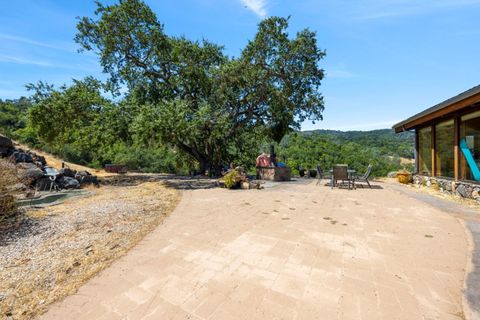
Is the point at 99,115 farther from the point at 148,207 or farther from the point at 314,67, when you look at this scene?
the point at 314,67

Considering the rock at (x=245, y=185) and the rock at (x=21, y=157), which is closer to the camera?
the rock at (x=21, y=157)

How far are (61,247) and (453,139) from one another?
1020 cm

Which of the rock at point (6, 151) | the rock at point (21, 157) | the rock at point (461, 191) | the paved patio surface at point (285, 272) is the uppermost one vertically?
the rock at point (6, 151)

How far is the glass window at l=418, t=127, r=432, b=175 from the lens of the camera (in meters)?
9.11

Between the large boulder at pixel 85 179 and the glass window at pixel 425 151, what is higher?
the glass window at pixel 425 151

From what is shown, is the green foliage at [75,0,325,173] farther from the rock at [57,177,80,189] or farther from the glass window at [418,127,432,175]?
the glass window at [418,127,432,175]

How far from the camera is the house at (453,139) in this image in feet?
21.0

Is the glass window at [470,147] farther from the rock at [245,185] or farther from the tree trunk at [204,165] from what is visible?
the tree trunk at [204,165]

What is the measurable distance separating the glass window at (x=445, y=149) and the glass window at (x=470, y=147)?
445 mm

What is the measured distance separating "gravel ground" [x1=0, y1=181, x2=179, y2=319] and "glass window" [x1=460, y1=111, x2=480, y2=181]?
8.17 metres

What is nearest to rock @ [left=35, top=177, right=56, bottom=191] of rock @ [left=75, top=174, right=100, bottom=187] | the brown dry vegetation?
rock @ [left=75, top=174, right=100, bottom=187]

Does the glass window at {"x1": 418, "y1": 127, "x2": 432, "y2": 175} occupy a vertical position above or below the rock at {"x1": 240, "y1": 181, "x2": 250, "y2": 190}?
above

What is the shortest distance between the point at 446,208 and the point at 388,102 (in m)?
13.1

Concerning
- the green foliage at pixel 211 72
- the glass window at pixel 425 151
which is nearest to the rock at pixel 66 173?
the green foliage at pixel 211 72
